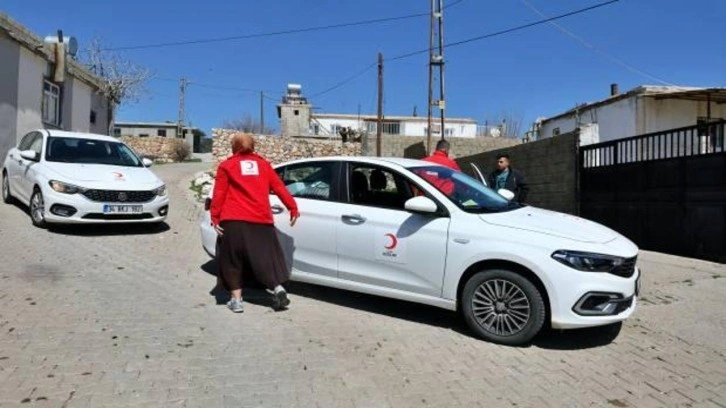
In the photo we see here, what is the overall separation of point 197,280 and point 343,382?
134 inches

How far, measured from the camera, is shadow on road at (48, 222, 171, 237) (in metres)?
9.41

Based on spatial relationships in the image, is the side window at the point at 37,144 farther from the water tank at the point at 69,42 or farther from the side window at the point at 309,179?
the water tank at the point at 69,42

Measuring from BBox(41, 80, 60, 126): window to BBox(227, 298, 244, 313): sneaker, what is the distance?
1528 cm

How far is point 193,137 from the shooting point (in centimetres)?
6062

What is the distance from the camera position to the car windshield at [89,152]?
991cm

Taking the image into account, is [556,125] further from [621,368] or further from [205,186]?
[621,368]

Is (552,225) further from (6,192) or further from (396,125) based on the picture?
(396,125)

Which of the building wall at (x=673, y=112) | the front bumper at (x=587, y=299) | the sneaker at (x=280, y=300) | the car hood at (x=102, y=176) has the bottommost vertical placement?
the sneaker at (x=280, y=300)

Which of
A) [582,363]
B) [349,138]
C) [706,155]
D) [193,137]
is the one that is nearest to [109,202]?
[582,363]

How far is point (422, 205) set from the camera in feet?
17.7

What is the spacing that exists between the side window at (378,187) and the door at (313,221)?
0.69 ft

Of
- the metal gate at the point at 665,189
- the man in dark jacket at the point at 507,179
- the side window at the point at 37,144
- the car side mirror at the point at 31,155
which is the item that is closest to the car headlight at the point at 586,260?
the man in dark jacket at the point at 507,179

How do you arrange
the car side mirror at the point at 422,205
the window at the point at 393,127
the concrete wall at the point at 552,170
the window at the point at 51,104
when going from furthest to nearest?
the window at the point at 393,127
the window at the point at 51,104
the concrete wall at the point at 552,170
the car side mirror at the point at 422,205

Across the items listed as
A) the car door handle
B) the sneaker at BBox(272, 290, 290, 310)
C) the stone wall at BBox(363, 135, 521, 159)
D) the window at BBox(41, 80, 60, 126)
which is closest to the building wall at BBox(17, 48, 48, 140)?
the window at BBox(41, 80, 60, 126)
